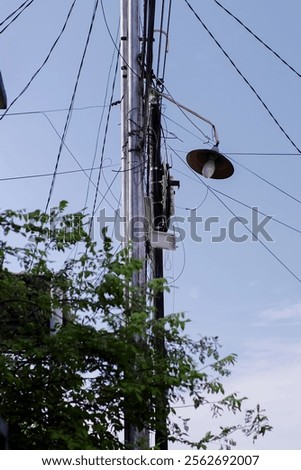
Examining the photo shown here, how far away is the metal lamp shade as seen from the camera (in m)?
11.1

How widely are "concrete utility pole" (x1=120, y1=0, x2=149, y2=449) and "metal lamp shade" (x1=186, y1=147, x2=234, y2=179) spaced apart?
21.2 inches

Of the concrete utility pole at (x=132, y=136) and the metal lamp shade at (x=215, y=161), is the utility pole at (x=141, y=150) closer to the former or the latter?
the concrete utility pole at (x=132, y=136)

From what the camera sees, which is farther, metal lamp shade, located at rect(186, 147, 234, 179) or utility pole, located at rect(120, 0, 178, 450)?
metal lamp shade, located at rect(186, 147, 234, 179)

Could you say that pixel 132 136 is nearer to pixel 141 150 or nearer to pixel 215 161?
pixel 141 150

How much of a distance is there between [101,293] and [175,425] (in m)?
1.40

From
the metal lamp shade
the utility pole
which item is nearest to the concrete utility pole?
the utility pole

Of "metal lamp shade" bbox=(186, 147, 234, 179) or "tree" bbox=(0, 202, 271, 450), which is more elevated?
"metal lamp shade" bbox=(186, 147, 234, 179)

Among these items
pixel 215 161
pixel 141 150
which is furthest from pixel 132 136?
pixel 215 161

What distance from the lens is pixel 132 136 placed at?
11211mm

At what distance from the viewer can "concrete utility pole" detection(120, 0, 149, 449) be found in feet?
34.8

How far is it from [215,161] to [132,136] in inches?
36.6

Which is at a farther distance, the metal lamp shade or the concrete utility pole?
the metal lamp shade

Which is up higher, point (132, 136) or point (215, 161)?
point (132, 136)

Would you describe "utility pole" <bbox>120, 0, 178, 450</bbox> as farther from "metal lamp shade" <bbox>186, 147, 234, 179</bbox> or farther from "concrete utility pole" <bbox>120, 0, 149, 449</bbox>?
"metal lamp shade" <bbox>186, 147, 234, 179</bbox>
